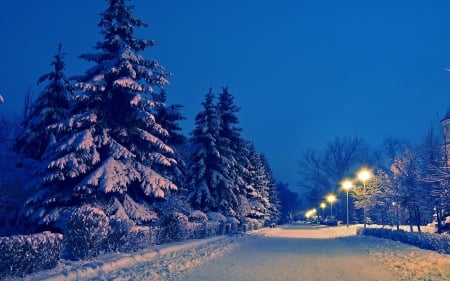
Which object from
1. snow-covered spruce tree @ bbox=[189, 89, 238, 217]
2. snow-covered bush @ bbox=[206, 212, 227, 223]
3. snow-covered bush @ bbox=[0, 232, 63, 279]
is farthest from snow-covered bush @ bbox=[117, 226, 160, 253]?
snow-covered spruce tree @ bbox=[189, 89, 238, 217]

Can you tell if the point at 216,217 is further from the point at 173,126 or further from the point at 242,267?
the point at 242,267

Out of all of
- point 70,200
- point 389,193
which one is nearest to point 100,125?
point 70,200

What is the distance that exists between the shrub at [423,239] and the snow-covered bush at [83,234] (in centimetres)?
1378

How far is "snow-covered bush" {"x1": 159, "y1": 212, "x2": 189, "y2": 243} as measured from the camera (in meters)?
19.9

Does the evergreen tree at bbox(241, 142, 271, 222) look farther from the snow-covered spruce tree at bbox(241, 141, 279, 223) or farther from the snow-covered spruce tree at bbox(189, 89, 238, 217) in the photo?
the snow-covered spruce tree at bbox(189, 89, 238, 217)

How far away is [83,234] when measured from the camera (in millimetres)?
13023

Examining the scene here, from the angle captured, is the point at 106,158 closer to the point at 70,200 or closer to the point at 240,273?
the point at 70,200

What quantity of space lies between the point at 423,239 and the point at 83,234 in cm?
1558

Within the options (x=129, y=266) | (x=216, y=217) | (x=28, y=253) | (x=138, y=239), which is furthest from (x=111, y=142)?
(x=216, y=217)

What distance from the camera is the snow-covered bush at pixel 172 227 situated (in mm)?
19886

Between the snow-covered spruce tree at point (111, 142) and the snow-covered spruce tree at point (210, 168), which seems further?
the snow-covered spruce tree at point (210, 168)

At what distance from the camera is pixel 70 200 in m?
18.5

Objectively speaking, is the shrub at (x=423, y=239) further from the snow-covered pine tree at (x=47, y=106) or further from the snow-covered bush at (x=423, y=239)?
the snow-covered pine tree at (x=47, y=106)

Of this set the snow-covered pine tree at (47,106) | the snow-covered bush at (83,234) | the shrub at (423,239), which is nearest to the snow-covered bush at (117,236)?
the snow-covered bush at (83,234)
